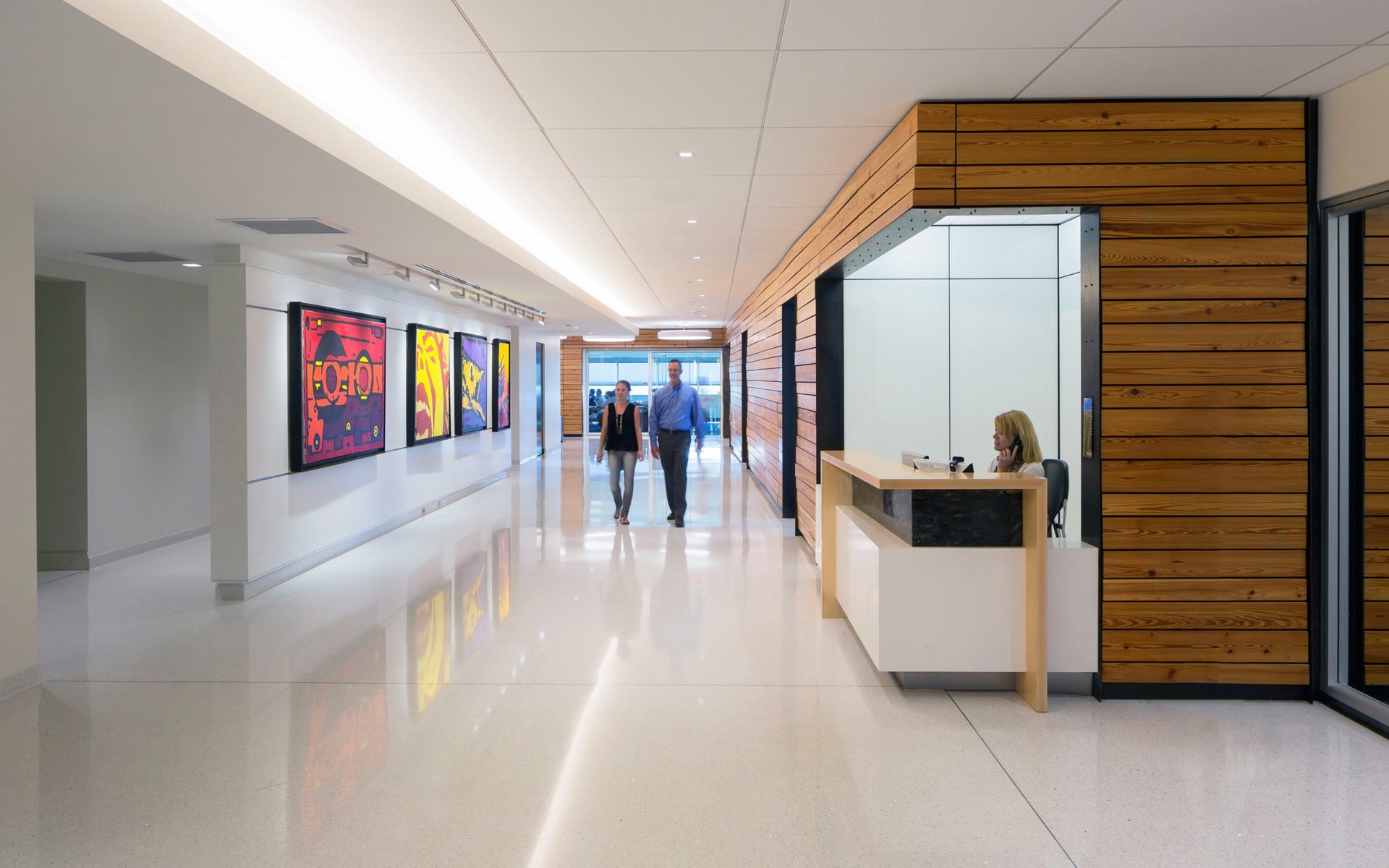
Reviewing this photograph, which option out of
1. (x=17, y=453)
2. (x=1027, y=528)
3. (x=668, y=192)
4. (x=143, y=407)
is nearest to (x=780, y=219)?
(x=668, y=192)

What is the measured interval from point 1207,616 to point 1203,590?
126mm

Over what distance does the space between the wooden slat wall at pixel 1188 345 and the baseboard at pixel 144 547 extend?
6.87 m

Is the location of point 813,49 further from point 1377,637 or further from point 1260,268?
point 1377,637

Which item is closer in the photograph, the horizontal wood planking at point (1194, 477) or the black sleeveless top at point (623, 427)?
the horizontal wood planking at point (1194, 477)

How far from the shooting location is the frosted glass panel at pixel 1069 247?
21.3 ft

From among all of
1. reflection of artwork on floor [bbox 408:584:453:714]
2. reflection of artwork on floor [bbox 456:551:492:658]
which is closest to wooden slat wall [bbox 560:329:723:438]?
reflection of artwork on floor [bbox 456:551:492:658]

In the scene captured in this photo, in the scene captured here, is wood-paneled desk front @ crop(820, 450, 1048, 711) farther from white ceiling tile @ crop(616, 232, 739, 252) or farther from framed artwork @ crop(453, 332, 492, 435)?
framed artwork @ crop(453, 332, 492, 435)

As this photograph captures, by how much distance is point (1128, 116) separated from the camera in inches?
156

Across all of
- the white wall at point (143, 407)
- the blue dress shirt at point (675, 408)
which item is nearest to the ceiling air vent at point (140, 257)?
the white wall at point (143, 407)

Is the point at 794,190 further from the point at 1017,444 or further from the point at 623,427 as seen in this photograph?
the point at 623,427

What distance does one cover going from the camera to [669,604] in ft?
18.4

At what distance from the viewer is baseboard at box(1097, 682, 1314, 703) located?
3914mm

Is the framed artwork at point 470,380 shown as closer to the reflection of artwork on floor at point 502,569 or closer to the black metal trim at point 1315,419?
the reflection of artwork on floor at point 502,569

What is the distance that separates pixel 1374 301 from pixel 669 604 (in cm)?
416
